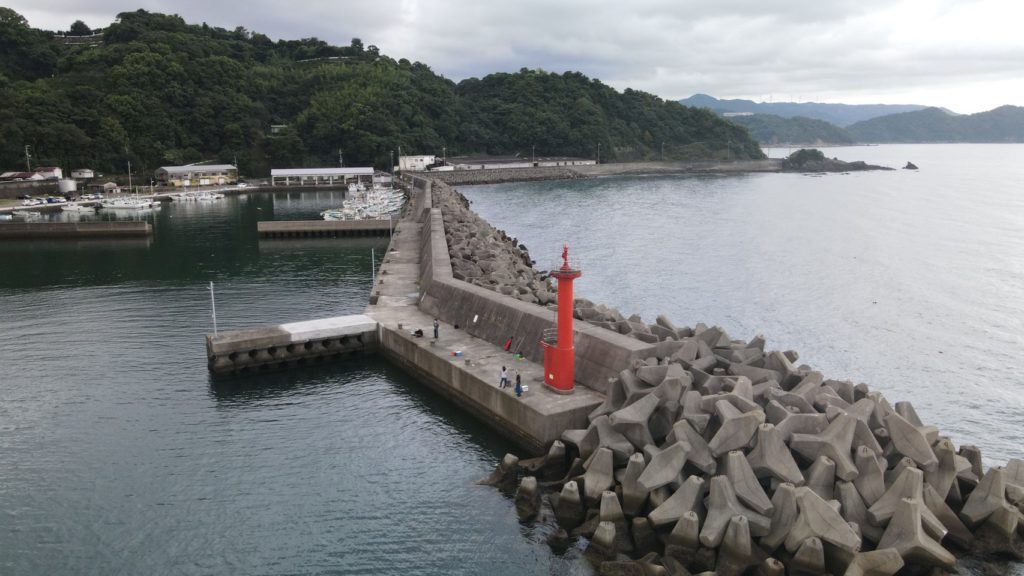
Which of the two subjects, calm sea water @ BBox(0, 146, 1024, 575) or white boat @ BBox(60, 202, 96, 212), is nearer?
calm sea water @ BBox(0, 146, 1024, 575)

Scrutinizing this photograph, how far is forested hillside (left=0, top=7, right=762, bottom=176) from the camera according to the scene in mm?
105000

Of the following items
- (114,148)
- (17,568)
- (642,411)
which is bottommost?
(17,568)

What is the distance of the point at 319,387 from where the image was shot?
70.4 ft

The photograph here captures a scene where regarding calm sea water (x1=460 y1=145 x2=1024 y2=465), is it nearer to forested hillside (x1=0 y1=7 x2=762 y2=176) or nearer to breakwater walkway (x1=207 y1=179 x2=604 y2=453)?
breakwater walkway (x1=207 y1=179 x2=604 y2=453)

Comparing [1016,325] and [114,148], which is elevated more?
[114,148]

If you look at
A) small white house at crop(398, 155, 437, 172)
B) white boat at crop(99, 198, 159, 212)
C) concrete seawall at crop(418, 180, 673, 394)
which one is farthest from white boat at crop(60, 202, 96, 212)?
concrete seawall at crop(418, 180, 673, 394)

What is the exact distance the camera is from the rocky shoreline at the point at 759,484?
11133mm

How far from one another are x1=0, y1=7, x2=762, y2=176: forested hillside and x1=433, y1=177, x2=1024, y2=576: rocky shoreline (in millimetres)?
109756

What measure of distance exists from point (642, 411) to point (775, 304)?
21.5m

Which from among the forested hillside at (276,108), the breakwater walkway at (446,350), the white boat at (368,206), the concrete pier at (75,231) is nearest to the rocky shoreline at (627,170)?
the forested hillside at (276,108)

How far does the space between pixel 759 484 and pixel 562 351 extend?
570 cm

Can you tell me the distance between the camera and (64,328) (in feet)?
90.6

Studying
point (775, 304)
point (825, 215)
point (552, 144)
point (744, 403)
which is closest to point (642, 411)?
point (744, 403)

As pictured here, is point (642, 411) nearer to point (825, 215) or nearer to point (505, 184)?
point (825, 215)
